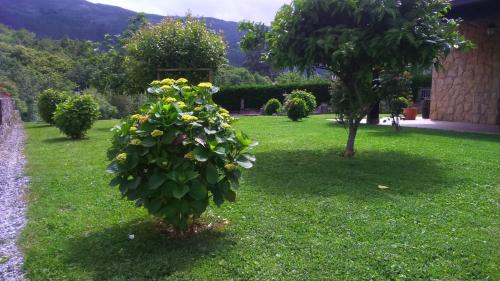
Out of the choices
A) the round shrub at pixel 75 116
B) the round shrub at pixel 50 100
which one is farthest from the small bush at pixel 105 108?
the round shrub at pixel 75 116

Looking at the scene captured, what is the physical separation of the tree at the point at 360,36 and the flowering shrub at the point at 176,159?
3.14m

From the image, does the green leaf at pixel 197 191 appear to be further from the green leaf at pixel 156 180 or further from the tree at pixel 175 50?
the tree at pixel 175 50

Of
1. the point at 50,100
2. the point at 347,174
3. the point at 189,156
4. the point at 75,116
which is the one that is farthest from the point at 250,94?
the point at 189,156

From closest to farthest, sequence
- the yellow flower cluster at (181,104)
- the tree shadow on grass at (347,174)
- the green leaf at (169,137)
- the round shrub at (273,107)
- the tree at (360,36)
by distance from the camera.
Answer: the green leaf at (169,137) < the yellow flower cluster at (181,104) < the tree shadow on grass at (347,174) < the tree at (360,36) < the round shrub at (273,107)

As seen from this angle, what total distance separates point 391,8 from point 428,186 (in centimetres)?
258

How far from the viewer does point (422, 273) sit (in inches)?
111

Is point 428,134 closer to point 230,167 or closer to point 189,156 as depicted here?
point 230,167

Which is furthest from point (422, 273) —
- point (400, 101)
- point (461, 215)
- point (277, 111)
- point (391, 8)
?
point (277, 111)

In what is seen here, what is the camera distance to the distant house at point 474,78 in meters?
12.1

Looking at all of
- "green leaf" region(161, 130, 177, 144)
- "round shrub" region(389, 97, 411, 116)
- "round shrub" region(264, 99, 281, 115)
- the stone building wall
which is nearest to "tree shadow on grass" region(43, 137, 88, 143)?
"round shrub" region(389, 97, 411, 116)

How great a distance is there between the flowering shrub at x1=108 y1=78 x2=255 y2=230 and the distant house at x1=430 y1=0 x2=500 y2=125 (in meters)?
10.2

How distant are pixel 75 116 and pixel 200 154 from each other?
8071 millimetres

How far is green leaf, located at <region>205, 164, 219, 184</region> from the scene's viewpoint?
10.0 ft

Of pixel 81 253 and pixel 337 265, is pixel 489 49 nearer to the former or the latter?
pixel 337 265
